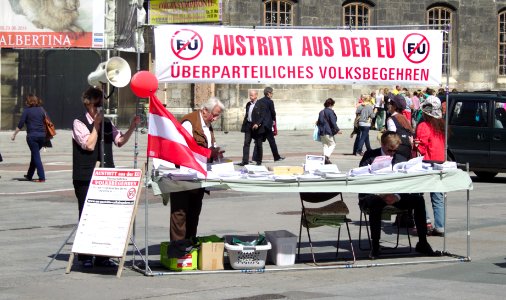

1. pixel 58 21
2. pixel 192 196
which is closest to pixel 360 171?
pixel 192 196

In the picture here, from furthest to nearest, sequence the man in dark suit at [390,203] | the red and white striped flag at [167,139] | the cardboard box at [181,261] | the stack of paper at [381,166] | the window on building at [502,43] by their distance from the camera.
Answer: the window on building at [502,43] < the man in dark suit at [390,203] < the stack of paper at [381,166] < the cardboard box at [181,261] < the red and white striped flag at [167,139]

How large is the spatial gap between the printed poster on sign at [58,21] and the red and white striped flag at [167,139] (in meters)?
28.6

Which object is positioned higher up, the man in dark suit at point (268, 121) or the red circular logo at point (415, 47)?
the red circular logo at point (415, 47)

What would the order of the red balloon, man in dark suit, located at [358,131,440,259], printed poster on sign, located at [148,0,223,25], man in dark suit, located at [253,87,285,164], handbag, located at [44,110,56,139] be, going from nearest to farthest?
the red balloon < man in dark suit, located at [358,131,440,259] < handbag, located at [44,110,56,139] < man in dark suit, located at [253,87,285,164] < printed poster on sign, located at [148,0,223,25]

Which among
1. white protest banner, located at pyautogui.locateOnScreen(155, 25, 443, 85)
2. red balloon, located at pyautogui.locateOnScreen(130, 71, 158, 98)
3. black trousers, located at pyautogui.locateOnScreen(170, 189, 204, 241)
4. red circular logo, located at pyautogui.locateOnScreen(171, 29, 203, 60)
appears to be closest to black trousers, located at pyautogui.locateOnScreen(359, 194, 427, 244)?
white protest banner, located at pyautogui.locateOnScreen(155, 25, 443, 85)

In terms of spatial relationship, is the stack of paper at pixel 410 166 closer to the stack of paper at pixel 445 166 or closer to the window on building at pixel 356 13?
the stack of paper at pixel 445 166

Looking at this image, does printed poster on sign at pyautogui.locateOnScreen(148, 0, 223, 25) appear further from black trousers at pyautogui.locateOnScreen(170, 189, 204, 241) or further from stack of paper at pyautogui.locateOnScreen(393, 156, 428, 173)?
black trousers at pyautogui.locateOnScreen(170, 189, 204, 241)

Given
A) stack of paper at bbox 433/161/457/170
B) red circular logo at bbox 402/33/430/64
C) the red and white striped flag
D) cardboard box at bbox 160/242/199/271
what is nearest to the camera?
the red and white striped flag

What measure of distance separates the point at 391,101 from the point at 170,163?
419 centimetres

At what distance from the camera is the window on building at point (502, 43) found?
47562mm

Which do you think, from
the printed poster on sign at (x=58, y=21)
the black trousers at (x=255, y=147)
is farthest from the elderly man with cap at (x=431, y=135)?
the printed poster on sign at (x=58, y=21)

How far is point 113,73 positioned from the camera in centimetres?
1244

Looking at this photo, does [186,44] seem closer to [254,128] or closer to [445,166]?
[445,166]

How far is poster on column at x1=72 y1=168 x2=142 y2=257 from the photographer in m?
11.9
